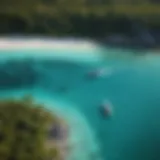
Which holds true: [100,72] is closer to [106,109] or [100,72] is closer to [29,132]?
[106,109]

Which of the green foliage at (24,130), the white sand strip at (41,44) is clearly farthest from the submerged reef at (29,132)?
the white sand strip at (41,44)

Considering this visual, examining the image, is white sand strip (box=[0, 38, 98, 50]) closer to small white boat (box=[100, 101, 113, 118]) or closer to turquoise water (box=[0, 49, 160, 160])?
turquoise water (box=[0, 49, 160, 160])

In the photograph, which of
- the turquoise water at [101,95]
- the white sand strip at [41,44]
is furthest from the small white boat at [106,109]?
the white sand strip at [41,44]

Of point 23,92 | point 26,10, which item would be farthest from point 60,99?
point 26,10

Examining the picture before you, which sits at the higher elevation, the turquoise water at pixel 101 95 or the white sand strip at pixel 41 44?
the white sand strip at pixel 41 44

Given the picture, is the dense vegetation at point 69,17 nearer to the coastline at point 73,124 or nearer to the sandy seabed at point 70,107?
the sandy seabed at point 70,107

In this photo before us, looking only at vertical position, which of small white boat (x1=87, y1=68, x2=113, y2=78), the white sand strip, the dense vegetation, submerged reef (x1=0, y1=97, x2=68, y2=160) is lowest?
submerged reef (x1=0, y1=97, x2=68, y2=160)

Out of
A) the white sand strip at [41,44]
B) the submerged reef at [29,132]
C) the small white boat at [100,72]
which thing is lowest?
the submerged reef at [29,132]

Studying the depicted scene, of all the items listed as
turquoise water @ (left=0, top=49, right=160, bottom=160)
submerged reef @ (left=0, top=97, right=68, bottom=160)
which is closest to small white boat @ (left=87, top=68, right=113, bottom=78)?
turquoise water @ (left=0, top=49, right=160, bottom=160)
